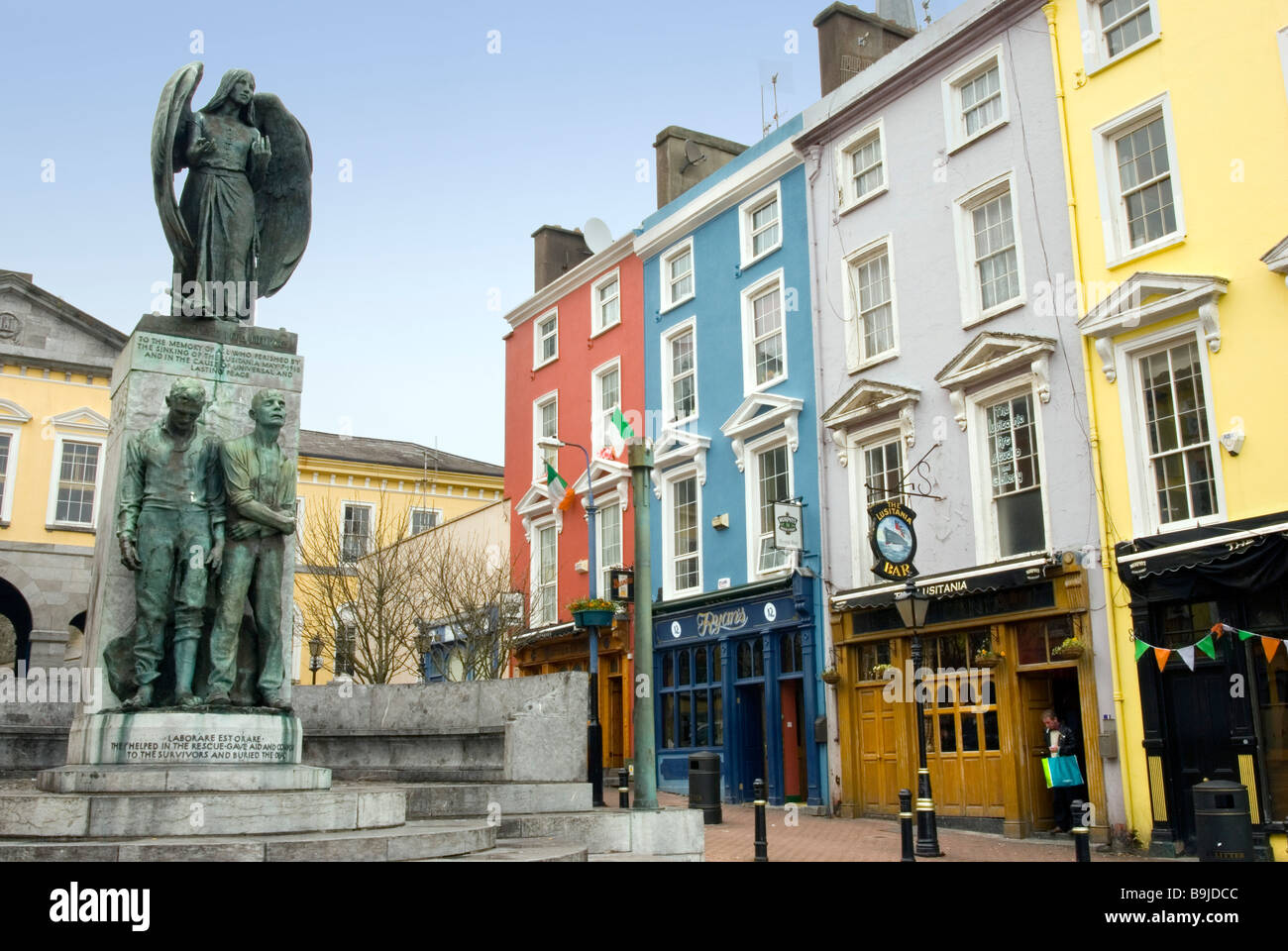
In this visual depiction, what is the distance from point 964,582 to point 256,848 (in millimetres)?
12970

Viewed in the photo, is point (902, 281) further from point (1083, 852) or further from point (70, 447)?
point (70, 447)

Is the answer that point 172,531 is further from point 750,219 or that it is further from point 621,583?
point 750,219

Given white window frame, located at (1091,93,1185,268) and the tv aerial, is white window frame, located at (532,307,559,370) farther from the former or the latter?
white window frame, located at (1091,93,1185,268)

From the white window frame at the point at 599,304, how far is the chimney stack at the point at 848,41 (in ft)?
23.8

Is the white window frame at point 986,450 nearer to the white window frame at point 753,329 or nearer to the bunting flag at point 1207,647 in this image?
the bunting flag at point 1207,647

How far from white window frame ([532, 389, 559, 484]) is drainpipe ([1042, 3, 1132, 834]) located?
49.8 ft

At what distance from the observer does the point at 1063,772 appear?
50.6 feet

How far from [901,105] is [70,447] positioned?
20.7 metres

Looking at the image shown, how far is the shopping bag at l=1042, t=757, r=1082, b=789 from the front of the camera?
15.4 m

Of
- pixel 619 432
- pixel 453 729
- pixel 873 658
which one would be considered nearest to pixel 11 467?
pixel 619 432

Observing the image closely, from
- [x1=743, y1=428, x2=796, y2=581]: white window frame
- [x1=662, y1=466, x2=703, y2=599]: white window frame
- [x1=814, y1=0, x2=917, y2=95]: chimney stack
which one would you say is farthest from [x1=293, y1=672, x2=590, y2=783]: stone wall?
[x1=814, y1=0, x2=917, y2=95]: chimney stack

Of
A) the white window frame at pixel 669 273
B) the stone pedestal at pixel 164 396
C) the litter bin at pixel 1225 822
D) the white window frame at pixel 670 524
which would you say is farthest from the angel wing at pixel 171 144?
the white window frame at pixel 669 273

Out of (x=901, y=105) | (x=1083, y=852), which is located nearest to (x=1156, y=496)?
(x=1083, y=852)
